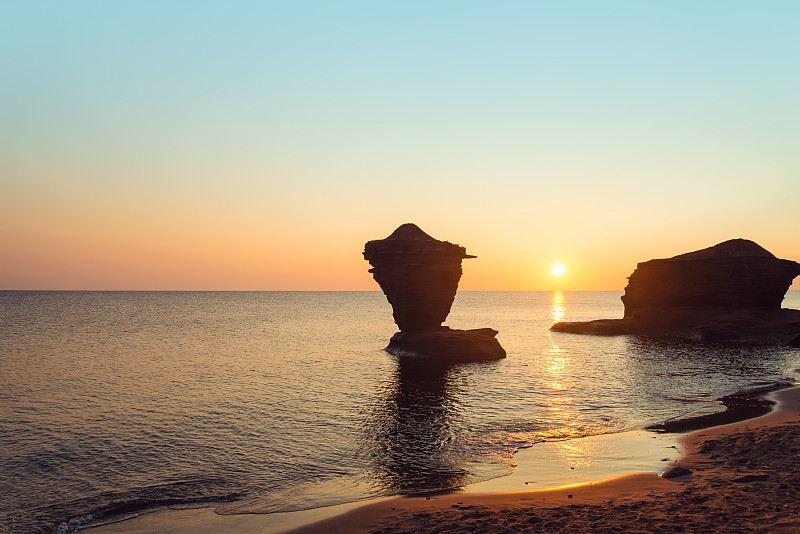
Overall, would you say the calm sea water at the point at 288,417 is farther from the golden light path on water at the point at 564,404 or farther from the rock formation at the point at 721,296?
the rock formation at the point at 721,296

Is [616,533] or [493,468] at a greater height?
[616,533]

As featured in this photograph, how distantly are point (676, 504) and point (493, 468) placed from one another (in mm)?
6701

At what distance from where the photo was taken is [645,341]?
234ft

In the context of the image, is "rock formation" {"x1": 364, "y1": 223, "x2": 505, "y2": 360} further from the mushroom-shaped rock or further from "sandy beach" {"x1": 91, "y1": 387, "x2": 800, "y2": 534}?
"sandy beach" {"x1": 91, "y1": 387, "x2": 800, "y2": 534}

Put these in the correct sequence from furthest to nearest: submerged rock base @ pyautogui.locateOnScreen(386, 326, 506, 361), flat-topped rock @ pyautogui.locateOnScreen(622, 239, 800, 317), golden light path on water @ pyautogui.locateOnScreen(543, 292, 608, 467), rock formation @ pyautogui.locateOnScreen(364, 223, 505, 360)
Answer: flat-topped rock @ pyautogui.locateOnScreen(622, 239, 800, 317), rock formation @ pyautogui.locateOnScreen(364, 223, 505, 360), submerged rock base @ pyautogui.locateOnScreen(386, 326, 506, 361), golden light path on water @ pyautogui.locateOnScreen(543, 292, 608, 467)

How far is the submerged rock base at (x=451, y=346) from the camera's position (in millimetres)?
50531

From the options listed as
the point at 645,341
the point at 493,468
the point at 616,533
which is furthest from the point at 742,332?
the point at 616,533

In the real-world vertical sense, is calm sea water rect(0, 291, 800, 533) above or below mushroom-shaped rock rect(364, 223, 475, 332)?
below

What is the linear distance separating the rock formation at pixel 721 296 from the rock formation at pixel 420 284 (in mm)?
37498

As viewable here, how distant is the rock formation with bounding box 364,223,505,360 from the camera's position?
2077 inches

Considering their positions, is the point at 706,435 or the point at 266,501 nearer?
the point at 266,501

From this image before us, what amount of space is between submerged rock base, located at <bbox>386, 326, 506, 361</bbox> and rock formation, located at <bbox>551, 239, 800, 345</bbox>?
→ 36.8 m

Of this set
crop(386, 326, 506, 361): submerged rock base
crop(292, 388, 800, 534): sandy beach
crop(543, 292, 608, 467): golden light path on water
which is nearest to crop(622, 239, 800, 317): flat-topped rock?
crop(543, 292, 608, 467): golden light path on water

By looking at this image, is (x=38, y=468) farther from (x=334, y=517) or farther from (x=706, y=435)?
(x=706, y=435)
